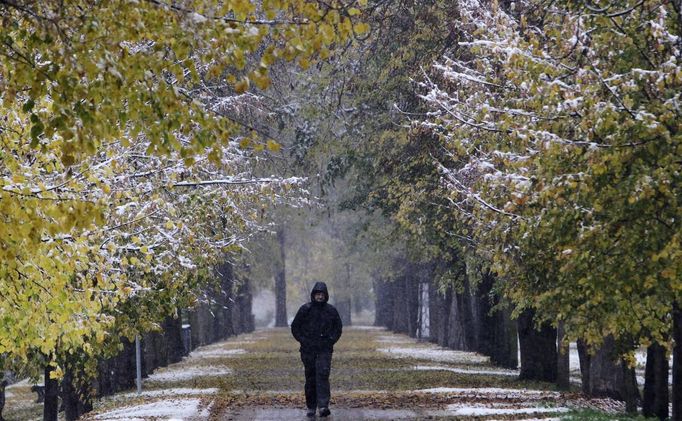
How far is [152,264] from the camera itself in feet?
65.0

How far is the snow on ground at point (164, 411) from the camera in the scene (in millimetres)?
18594

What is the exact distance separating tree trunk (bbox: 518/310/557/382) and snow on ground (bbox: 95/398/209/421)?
8.85 metres

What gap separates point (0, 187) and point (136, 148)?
10079mm

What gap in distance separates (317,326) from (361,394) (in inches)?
194

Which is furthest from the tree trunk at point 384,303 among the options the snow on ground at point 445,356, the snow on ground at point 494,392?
the snow on ground at point 494,392

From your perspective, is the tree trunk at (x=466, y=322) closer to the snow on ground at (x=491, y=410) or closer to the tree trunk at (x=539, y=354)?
the tree trunk at (x=539, y=354)

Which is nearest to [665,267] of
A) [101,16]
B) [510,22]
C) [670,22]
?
[670,22]

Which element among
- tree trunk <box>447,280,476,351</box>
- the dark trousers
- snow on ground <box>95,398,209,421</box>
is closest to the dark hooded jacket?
the dark trousers

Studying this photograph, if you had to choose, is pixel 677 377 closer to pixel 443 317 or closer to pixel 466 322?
pixel 466 322

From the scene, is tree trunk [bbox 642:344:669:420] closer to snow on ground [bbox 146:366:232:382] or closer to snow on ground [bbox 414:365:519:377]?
snow on ground [bbox 414:365:519:377]

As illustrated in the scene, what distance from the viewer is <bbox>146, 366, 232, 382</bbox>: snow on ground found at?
30534 millimetres

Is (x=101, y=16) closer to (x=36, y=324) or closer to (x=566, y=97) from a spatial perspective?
(x=36, y=324)

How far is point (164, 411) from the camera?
63.3 ft

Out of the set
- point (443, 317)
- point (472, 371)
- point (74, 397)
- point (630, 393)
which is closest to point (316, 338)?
point (630, 393)
